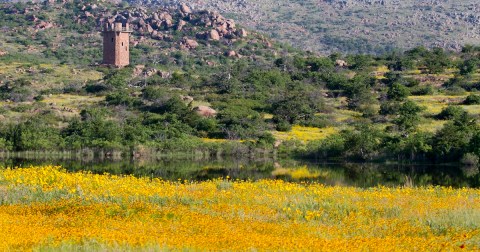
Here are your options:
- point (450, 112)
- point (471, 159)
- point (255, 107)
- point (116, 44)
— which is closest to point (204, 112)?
point (255, 107)

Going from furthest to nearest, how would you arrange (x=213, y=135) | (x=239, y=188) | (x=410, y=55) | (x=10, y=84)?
(x=410, y=55)
(x=10, y=84)
(x=213, y=135)
(x=239, y=188)

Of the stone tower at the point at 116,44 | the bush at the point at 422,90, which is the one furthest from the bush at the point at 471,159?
the stone tower at the point at 116,44

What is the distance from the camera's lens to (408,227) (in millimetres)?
18969

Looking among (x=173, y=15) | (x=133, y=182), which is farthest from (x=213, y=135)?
(x=173, y=15)

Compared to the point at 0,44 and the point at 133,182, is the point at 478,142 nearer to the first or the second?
the point at 133,182

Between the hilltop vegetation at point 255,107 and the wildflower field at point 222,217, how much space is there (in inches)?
1682

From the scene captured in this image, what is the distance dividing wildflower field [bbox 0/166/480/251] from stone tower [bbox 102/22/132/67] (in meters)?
109

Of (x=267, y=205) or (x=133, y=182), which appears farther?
(x=133, y=182)

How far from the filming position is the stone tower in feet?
446

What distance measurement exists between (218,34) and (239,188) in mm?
156633

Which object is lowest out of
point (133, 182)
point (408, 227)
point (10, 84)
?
point (10, 84)

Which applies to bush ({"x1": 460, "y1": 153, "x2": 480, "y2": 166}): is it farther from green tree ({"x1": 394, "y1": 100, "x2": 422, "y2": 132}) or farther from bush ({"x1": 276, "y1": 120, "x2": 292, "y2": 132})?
bush ({"x1": 276, "y1": 120, "x2": 292, "y2": 132})

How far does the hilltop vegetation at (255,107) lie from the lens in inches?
2923

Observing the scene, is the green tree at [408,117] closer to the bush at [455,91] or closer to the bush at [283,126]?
the bush at [283,126]
